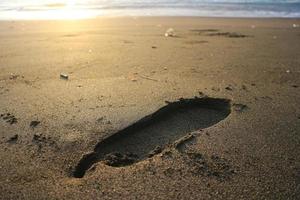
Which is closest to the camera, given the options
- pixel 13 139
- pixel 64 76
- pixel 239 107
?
pixel 13 139

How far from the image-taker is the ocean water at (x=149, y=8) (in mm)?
9102

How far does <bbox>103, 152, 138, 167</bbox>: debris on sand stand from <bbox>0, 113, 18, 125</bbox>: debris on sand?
69 cm

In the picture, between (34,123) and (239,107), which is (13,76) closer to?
(34,123)

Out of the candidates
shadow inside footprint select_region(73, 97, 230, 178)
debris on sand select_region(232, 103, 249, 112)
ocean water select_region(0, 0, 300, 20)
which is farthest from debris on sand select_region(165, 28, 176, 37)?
ocean water select_region(0, 0, 300, 20)

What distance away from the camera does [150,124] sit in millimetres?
2307

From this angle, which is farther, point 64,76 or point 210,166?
point 64,76

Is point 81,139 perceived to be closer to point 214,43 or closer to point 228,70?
point 228,70

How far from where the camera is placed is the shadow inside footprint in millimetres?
1916

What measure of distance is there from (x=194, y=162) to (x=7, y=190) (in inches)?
32.0

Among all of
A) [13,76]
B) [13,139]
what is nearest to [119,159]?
[13,139]

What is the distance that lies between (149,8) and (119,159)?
8866 mm

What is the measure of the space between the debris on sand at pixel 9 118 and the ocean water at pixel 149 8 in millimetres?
6546

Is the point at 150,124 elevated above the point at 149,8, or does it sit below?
above

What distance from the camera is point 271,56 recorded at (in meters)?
3.92
